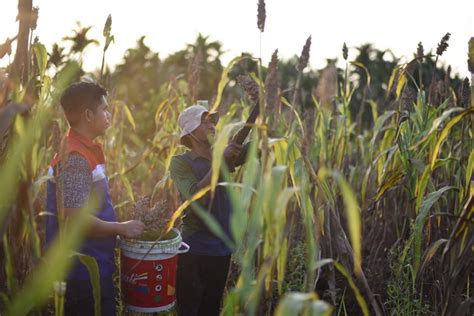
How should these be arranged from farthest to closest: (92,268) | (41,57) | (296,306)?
1. (41,57)
2. (92,268)
3. (296,306)

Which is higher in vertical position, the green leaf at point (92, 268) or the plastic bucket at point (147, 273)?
the green leaf at point (92, 268)

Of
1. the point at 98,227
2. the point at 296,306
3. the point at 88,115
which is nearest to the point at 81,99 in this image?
the point at 88,115

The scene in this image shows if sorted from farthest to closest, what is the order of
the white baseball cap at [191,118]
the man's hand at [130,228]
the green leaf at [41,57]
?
the white baseball cap at [191,118] < the man's hand at [130,228] < the green leaf at [41,57]

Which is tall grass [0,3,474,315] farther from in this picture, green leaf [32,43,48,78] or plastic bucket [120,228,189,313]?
plastic bucket [120,228,189,313]

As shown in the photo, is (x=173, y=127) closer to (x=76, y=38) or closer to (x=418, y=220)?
(x=76, y=38)

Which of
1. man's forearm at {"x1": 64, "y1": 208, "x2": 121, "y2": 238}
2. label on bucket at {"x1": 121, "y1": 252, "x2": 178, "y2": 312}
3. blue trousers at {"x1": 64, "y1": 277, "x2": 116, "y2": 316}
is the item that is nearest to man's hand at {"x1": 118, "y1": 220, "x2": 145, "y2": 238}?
man's forearm at {"x1": 64, "y1": 208, "x2": 121, "y2": 238}

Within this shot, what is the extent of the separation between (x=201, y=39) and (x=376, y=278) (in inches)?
293

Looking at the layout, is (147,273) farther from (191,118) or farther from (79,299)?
(191,118)

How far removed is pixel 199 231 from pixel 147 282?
366 millimetres

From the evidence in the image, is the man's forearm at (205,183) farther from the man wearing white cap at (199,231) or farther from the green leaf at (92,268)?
the green leaf at (92,268)

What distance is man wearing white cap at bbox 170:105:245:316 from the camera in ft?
7.13

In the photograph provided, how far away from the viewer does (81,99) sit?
6.17 feet

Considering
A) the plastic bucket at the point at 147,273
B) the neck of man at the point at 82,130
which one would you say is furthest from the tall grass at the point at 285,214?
the plastic bucket at the point at 147,273

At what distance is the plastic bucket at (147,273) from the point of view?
1.87 m
